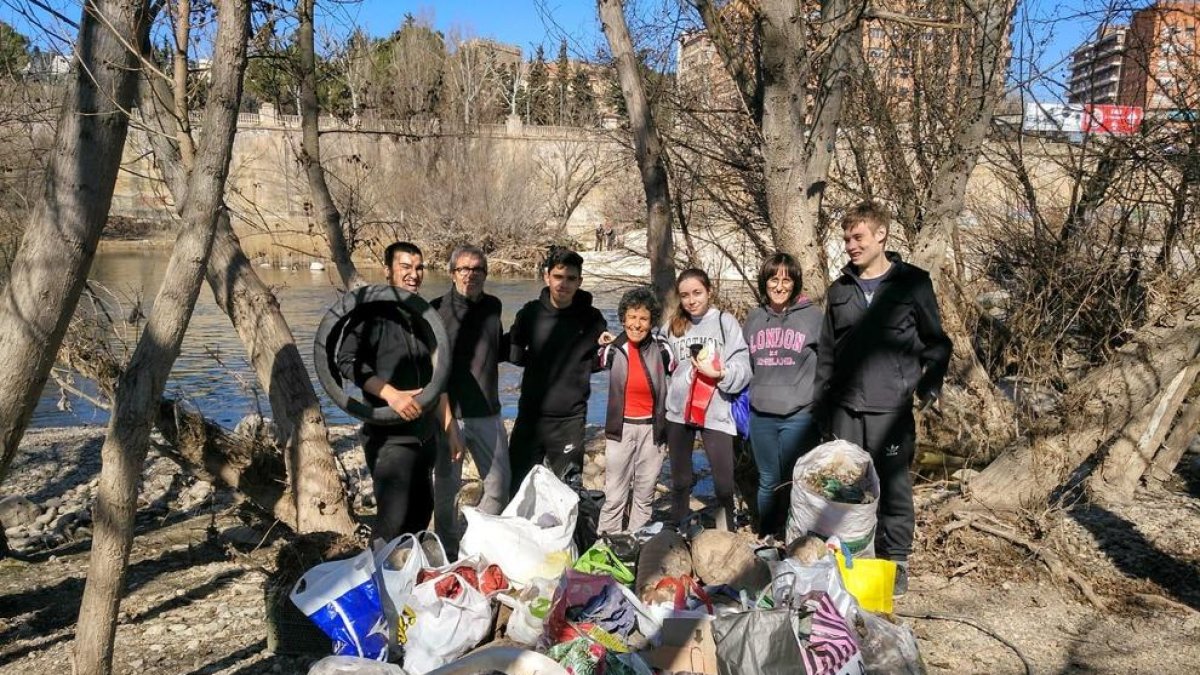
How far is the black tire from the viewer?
12.8ft

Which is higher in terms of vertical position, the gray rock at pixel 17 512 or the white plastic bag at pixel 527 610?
the white plastic bag at pixel 527 610

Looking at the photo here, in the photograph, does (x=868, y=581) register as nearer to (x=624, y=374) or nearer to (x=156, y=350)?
(x=624, y=374)

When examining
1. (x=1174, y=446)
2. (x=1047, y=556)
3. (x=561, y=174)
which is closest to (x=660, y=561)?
(x=1047, y=556)

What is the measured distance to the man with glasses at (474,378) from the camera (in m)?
4.57

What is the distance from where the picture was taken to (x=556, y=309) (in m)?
4.70

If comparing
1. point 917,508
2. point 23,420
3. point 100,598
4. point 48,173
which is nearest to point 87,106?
point 48,173

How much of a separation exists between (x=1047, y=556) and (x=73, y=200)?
184 inches

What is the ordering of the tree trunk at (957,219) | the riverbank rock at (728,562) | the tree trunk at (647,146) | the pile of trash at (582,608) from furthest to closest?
the tree trunk at (957,219) → the tree trunk at (647,146) → the riverbank rock at (728,562) → the pile of trash at (582,608)

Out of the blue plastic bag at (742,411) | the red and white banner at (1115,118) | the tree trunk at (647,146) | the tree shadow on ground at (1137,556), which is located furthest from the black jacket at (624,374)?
the red and white banner at (1115,118)

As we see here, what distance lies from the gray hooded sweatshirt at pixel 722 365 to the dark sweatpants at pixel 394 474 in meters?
1.29

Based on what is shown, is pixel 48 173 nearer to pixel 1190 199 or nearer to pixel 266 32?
pixel 266 32

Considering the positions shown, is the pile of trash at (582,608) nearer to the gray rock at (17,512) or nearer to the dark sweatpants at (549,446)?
the dark sweatpants at (549,446)

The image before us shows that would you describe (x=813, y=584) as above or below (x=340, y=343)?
below

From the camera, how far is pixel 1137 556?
5.19 meters
